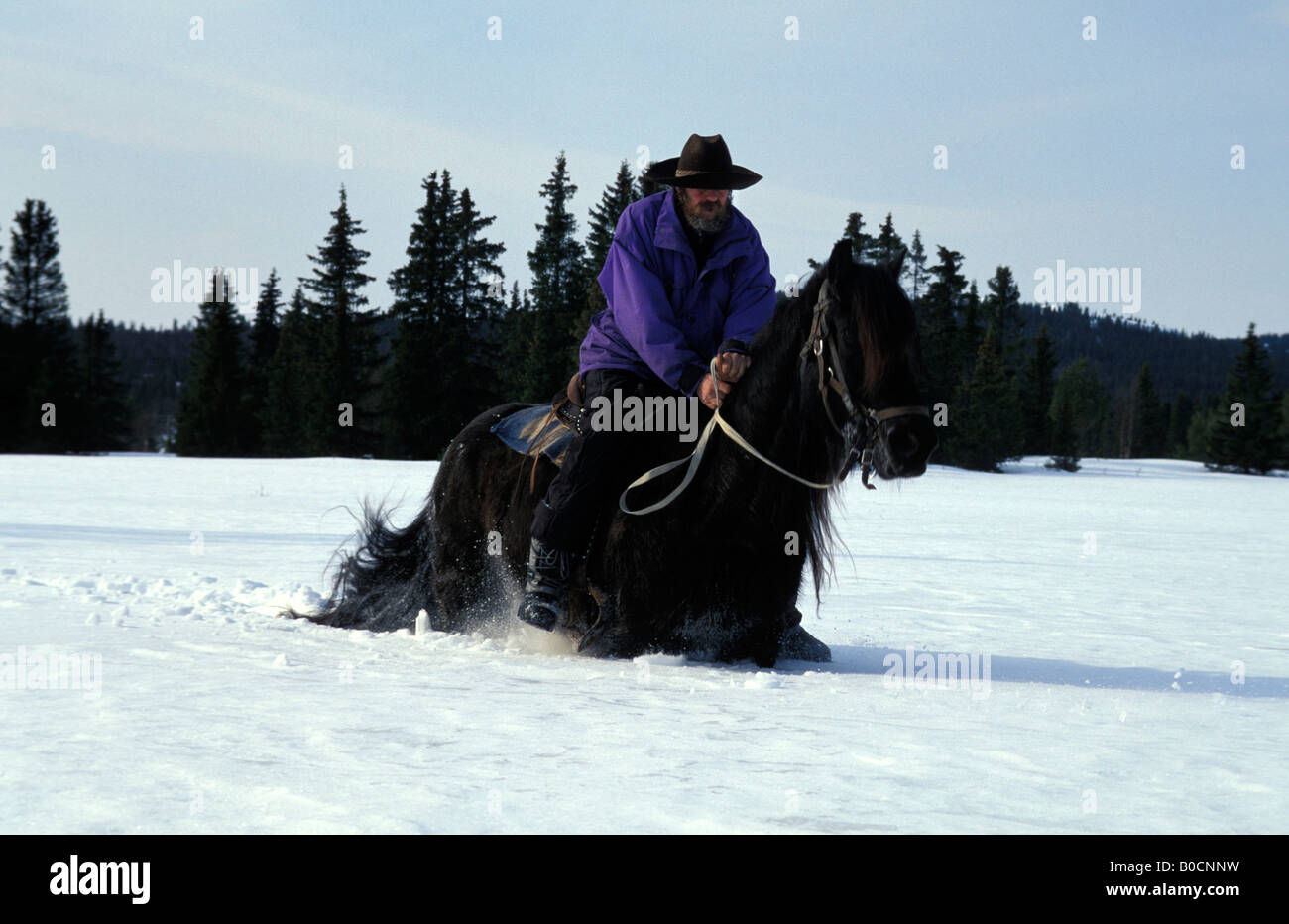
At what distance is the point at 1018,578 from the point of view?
9516 millimetres

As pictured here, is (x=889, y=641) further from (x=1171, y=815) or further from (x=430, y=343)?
(x=430, y=343)

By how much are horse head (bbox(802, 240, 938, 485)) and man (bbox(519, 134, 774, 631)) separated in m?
0.52

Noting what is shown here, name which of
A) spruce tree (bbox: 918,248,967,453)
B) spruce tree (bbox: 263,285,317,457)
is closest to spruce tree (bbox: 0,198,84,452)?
spruce tree (bbox: 263,285,317,457)

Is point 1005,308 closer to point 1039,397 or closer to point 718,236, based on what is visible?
point 1039,397

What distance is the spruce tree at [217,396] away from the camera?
2195 inches

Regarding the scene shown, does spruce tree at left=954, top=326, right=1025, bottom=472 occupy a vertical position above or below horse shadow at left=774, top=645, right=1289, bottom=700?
above

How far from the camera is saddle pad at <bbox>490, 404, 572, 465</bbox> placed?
17.4 ft

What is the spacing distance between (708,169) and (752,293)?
62 cm

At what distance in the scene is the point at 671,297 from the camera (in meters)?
5.10

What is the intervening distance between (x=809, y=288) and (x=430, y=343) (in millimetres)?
40981

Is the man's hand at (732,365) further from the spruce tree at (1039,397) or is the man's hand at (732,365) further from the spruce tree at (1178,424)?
the spruce tree at (1178,424)

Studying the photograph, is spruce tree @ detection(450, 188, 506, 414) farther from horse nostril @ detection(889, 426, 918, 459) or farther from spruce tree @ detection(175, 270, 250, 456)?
horse nostril @ detection(889, 426, 918, 459)

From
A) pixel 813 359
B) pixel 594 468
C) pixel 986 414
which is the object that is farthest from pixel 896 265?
pixel 986 414
